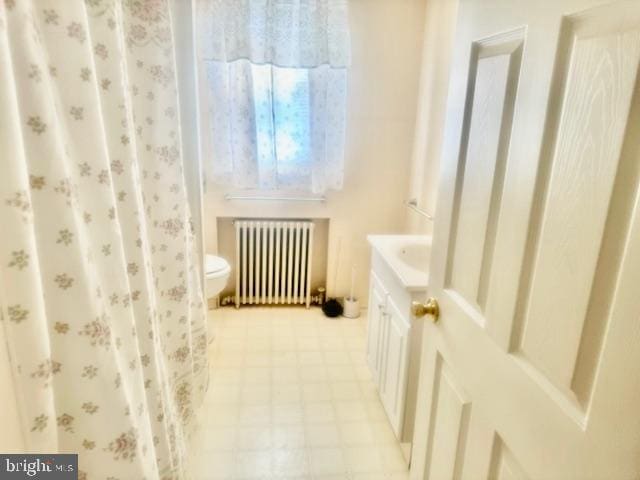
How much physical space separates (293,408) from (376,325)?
59 cm

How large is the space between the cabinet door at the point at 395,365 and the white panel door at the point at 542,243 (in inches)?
25.1

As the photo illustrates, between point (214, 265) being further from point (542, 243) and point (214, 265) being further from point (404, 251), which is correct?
point (542, 243)

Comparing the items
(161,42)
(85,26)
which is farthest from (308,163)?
(85,26)

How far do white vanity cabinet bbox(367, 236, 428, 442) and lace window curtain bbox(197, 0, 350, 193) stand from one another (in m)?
0.95

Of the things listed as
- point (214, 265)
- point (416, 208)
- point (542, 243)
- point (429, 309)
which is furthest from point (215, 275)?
point (542, 243)

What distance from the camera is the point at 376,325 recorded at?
6.97 feet

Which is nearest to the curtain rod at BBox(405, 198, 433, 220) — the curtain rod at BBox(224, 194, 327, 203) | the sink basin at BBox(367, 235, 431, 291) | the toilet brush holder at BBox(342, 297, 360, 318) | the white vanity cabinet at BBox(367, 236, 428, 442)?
the sink basin at BBox(367, 235, 431, 291)

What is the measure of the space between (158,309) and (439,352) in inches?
32.6

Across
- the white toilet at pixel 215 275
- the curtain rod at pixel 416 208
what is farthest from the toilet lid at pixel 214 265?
the curtain rod at pixel 416 208

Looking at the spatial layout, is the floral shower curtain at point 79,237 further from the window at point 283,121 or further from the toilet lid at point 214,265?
the window at point 283,121

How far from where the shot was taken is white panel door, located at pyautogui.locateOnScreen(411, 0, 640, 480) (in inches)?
21.5

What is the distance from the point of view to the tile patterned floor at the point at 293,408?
1.76 metres

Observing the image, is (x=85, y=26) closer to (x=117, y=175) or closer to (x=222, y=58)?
(x=117, y=175)

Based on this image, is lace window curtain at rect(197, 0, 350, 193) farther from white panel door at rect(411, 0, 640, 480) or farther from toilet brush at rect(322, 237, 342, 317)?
white panel door at rect(411, 0, 640, 480)
